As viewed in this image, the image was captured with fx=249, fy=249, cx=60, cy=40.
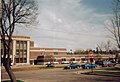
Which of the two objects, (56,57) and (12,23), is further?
(56,57)

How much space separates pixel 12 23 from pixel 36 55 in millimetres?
108293

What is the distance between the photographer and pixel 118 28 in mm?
39406

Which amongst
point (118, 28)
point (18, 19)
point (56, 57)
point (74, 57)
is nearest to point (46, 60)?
point (56, 57)

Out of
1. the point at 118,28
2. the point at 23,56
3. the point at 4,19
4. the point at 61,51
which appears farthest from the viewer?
the point at 61,51

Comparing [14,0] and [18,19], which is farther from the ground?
[14,0]

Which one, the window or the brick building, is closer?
the brick building

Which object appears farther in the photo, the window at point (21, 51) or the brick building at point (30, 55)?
the window at point (21, 51)

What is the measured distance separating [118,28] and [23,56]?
81120mm

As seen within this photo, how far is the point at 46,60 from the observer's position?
118 metres

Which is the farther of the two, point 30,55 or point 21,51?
point 30,55

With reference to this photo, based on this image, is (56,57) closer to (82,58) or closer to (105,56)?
(82,58)

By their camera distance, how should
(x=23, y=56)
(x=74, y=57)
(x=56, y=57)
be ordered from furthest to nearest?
1. (x=74, y=57)
2. (x=56, y=57)
3. (x=23, y=56)

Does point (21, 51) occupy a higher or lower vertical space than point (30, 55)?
higher

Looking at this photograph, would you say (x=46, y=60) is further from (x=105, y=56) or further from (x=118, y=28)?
(x=118, y=28)
